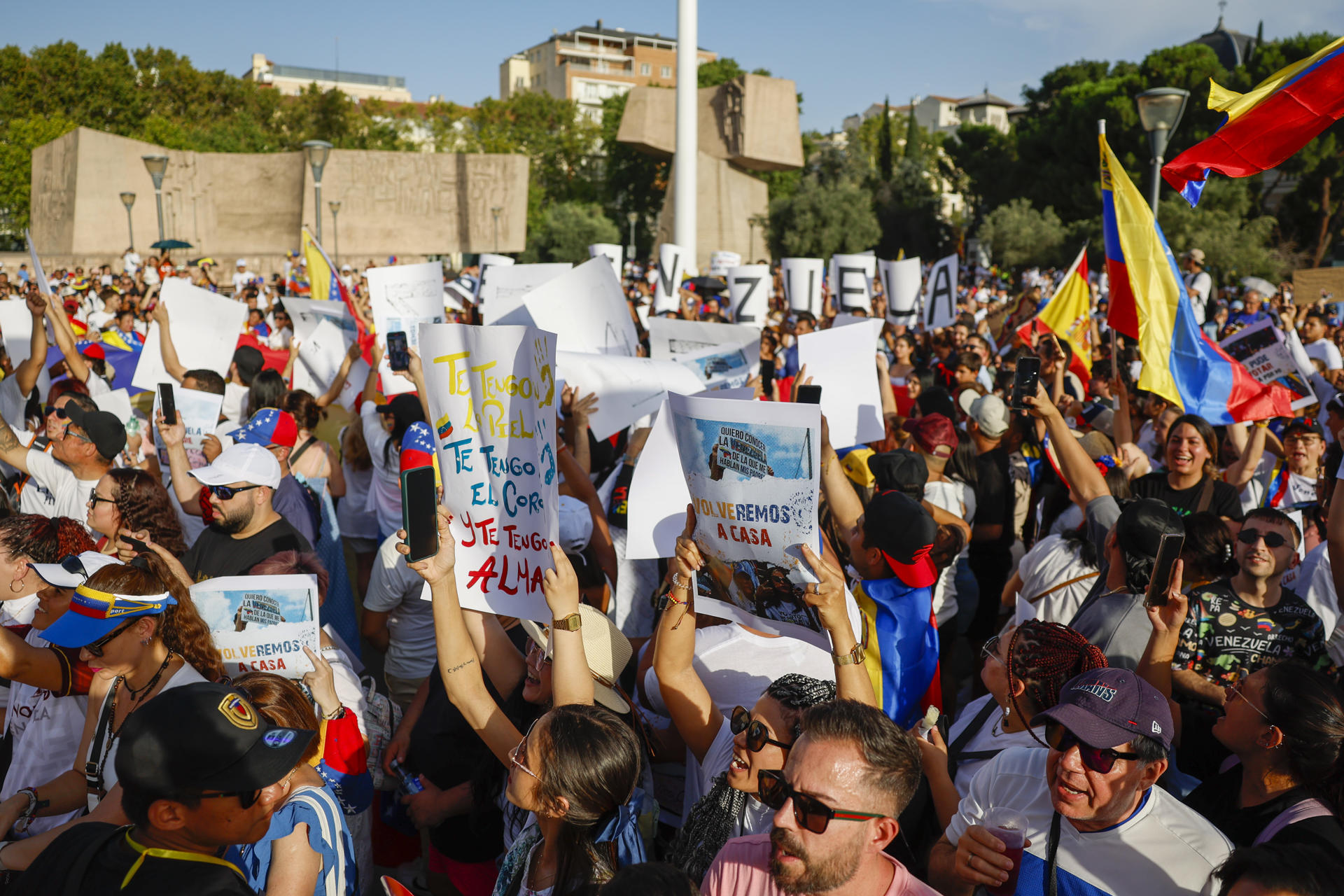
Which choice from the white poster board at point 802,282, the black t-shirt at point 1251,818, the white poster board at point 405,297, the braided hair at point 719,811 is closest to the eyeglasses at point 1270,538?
the black t-shirt at point 1251,818

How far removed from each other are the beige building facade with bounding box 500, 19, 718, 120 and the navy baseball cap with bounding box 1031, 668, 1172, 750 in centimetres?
11175

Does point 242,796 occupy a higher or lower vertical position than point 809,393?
lower

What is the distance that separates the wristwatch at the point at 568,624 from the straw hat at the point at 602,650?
0.11 ft

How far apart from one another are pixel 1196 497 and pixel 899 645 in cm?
230

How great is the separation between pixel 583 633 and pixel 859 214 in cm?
4190

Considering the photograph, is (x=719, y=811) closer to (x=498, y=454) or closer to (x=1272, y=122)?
(x=498, y=454)

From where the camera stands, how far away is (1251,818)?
2359 mm

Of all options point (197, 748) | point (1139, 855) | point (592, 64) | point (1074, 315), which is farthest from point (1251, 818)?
point (592, 64)

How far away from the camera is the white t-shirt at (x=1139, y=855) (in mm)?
2051

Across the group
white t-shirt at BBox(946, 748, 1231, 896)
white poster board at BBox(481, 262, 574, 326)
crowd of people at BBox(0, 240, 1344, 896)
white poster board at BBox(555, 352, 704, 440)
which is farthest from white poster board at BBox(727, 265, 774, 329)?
white t-shirt at BBox(946, 748, 1231, 896)

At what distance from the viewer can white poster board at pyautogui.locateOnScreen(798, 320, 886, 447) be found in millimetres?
5250

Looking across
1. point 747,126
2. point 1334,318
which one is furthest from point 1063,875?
point 747,126

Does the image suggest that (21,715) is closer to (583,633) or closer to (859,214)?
(583,633)

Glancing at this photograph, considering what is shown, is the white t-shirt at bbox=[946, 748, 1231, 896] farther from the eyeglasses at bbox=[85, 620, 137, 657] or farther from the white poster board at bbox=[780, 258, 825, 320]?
the white poster board at bbox=[780, 258, 825, 320]
